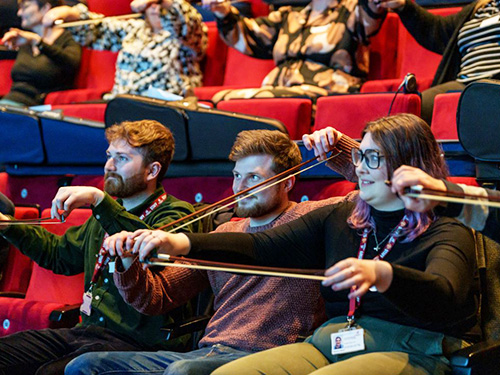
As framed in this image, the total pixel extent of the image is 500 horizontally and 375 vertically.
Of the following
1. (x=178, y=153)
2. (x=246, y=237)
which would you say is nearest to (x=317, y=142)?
(x=246, y=237)

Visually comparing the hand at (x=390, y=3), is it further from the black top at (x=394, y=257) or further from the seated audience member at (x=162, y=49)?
the black top at (x=394, y=257)

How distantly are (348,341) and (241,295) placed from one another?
439mm

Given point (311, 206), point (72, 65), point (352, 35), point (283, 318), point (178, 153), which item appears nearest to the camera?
point (283, 318)

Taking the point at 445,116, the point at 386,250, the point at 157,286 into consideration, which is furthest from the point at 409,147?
the point at 445,116

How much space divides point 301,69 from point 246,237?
1.57 metres

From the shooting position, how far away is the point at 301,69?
10.5 ft

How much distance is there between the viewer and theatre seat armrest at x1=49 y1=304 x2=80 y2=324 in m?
2.23

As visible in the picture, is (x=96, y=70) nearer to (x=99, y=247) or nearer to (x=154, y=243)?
(x=99, y=247)

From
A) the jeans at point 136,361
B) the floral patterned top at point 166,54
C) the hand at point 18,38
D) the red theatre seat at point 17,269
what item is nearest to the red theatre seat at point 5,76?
the hand at point 18,38

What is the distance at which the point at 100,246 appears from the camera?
224 centimetres

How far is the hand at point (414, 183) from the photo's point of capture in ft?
4.49

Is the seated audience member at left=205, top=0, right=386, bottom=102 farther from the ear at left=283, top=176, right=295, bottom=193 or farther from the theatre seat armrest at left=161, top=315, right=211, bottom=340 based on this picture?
Result: the theatre seat armrest at left=161, top=315, right=211, bottom=340

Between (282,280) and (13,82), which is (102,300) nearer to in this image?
(282,280)

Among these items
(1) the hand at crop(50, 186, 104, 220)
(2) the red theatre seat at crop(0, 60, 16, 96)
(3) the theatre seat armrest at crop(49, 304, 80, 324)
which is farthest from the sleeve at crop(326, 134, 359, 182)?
(2) the red theatre seat at crop(0, 60, 16, 96)
